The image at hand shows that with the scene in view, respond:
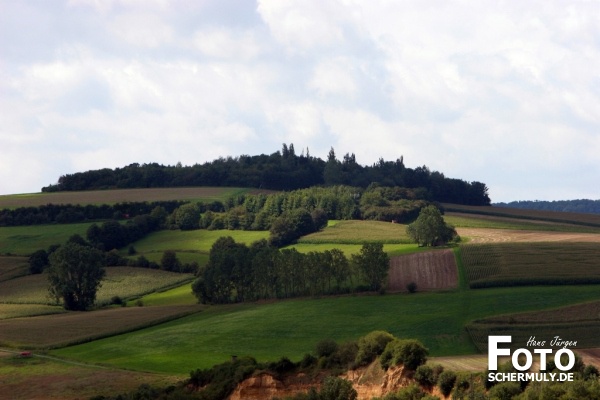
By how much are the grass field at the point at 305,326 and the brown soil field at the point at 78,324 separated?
213 centimetres

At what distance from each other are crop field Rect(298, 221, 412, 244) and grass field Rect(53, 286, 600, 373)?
1634 inches

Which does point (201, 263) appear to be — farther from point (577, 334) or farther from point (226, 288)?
point (577, 334)

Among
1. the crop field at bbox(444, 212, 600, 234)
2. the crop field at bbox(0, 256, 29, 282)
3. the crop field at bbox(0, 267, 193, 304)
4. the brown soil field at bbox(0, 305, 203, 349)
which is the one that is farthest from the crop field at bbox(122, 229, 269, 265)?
the brown soil field at bbox(0, 305, 203, 349)

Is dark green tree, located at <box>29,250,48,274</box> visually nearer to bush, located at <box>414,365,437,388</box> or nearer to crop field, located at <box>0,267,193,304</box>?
crop field, located at <box>0,267,193,304</box>

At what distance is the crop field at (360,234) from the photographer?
156m

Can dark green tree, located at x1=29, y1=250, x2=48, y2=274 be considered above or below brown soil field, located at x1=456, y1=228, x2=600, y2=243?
below

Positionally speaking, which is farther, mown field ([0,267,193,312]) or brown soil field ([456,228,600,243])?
brown soil field ([456,228,600,243])

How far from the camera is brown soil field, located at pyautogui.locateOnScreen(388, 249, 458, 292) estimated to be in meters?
119

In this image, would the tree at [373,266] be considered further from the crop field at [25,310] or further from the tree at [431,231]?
the crop field at [25,310]

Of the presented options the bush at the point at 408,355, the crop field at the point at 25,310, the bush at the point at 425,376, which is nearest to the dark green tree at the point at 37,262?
the crop field at the point at 25,310

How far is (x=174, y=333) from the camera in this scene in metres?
102

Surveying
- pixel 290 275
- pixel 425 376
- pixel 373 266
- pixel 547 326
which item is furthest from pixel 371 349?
pixel 290 275

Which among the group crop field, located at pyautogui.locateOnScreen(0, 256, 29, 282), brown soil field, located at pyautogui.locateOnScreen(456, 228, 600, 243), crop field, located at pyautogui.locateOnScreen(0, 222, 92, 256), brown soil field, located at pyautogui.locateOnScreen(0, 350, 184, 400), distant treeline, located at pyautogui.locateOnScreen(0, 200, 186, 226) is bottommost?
brown soil field, located at pyautogui.locateOnScreen(0, 350, 184, 400)

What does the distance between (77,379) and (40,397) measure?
6212 mm
